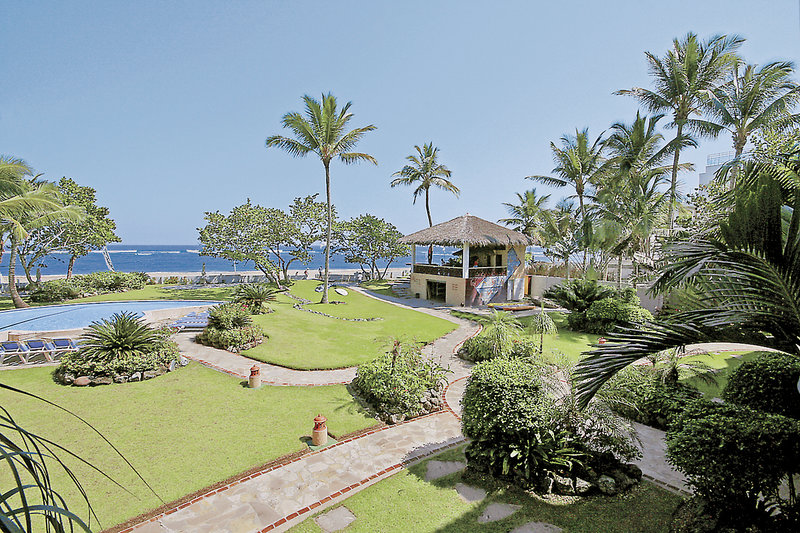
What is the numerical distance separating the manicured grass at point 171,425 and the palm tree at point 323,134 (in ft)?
42.6

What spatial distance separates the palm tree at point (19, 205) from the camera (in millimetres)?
15086

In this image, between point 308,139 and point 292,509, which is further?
point 308,139

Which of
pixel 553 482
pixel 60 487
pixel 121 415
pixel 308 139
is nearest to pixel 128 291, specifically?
pixel 308 139

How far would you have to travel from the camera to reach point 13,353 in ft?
34.2

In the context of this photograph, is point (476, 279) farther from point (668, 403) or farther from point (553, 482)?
point (553, 482)

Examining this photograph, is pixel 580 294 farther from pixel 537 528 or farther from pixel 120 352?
pixel 120 352

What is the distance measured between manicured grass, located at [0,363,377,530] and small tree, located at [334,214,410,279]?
25.8 meters

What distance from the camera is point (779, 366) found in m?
6.95

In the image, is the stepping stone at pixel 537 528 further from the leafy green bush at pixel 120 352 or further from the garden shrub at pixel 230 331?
the garden shrub at pixel 230 331

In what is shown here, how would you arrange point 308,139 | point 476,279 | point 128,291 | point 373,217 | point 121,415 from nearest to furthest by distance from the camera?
point 121,415, point 308,139, point 476,279, point 128,291, point 373,217

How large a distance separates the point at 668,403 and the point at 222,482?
28.0 feet

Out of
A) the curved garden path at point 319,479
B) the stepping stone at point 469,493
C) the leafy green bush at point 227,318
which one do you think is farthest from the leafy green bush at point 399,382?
the leafy green bush at point 227,318

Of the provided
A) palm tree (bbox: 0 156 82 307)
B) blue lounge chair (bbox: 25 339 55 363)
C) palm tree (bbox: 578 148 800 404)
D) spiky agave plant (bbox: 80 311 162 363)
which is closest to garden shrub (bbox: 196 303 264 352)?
spiky agave plant (bbox: 80 311 162 363)

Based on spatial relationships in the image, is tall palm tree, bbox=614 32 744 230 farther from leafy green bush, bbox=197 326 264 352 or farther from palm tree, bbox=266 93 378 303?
leafy green bush, bbox=197 326 264 352
